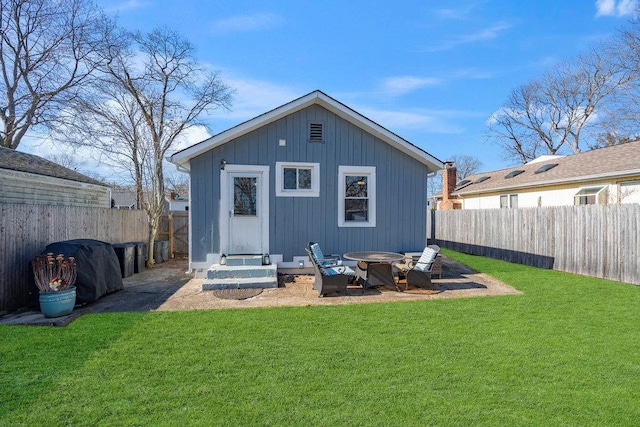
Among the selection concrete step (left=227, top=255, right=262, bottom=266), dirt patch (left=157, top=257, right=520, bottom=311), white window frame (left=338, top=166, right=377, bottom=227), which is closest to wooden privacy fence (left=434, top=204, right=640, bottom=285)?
dirt patch (left=157, top=257, right=520, bottom=311)

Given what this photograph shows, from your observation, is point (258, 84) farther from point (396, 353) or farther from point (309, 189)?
point (396, 353)

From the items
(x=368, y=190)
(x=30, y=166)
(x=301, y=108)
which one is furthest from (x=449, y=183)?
(x=30, y=166)

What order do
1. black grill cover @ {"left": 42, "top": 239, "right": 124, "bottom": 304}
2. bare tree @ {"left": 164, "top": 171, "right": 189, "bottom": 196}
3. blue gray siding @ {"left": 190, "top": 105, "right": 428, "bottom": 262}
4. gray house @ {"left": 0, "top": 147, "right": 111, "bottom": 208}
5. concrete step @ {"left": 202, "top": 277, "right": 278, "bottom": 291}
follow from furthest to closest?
bare tree @ {"left": 164, "top": 171, "right": 189, "bottom": 196}, gray house @ {"left": 0, "top": 147, "right": 111, "bottom": 208}, blue gray siding @ {"left": 190, "top": 105, "right": 428, "bottom": 262}, concrete step @ {"left": 202, "top": 277, "right": 278, "bottom": 291}, black grill cover @ {"left": 42, "top": 239, "right": 124, "bottom": 304}

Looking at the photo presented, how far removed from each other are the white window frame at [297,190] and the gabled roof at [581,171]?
10.4m

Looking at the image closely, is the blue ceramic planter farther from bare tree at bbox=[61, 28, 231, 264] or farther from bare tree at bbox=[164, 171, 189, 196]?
bare tree at bbox=[164, 171, 189, 196]

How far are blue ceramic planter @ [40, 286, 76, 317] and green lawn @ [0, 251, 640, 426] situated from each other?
1.71ft

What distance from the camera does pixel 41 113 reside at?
17438mm

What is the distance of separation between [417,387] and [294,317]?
2.64 metres

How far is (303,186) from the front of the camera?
29.5 feet

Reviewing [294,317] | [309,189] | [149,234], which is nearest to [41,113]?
[149,234]

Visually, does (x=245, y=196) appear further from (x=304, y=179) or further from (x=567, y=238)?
(x=567, y=238)

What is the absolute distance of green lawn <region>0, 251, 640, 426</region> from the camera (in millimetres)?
2832

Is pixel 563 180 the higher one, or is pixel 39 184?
pixel 563 180

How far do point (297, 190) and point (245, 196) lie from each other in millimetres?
1399
